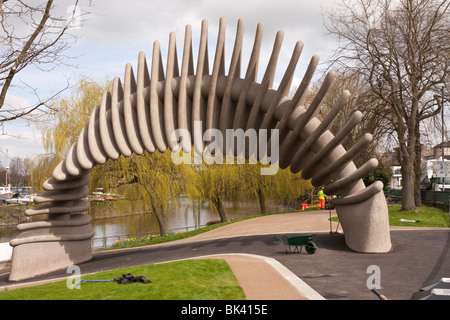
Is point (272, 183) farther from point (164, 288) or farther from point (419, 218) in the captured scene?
point (164, 288)

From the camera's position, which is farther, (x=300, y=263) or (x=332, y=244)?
(x=332, y=244)

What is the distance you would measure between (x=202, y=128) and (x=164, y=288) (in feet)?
22.8

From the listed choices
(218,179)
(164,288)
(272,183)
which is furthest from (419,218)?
(164,288)

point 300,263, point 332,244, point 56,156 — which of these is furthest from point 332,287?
point 56,156

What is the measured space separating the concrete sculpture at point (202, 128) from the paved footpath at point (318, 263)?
90 cm

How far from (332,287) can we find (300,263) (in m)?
2.37

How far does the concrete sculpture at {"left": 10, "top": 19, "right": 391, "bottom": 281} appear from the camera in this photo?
1166 cm

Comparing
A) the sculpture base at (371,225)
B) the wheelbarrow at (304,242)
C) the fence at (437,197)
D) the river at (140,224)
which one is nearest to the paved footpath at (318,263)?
the wheelbarrow at (304,242)

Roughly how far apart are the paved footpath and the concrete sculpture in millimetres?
905

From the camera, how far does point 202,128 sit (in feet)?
44.1

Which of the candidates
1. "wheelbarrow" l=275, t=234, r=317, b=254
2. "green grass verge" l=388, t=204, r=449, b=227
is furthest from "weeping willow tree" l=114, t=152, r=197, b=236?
"wheelbarrow" l=275, t=234, r=317, b=254
